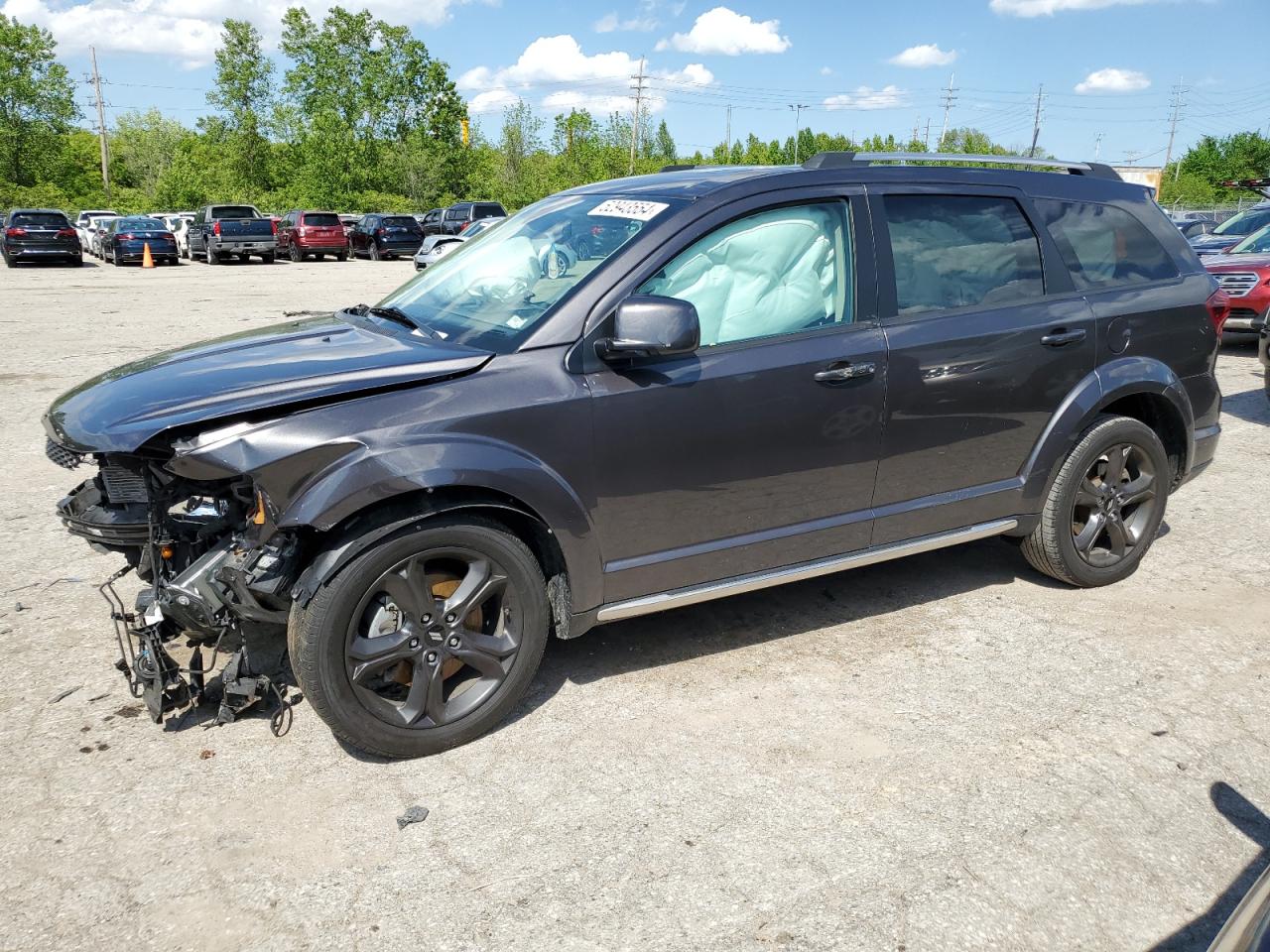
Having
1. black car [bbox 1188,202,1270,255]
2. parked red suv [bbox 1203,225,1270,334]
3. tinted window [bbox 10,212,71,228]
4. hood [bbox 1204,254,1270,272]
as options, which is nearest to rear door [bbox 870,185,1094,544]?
parked red suv [bbox 1203,225,1270,334]

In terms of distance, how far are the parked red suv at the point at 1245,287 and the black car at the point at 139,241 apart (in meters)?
30.7

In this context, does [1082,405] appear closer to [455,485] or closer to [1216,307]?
[1216,307]

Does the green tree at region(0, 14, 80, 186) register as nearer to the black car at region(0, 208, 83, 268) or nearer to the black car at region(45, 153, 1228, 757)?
the black car at region(0, 208, 83, 268)

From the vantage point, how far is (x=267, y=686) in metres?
3.32

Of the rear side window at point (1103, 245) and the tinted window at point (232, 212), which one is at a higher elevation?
the tinted window at point (232, 212)

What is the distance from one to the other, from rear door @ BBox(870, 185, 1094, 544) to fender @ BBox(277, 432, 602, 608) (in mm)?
1323

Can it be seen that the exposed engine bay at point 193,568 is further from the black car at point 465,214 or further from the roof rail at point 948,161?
the black car at point 465,214

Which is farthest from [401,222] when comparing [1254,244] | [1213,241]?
[1254,244]

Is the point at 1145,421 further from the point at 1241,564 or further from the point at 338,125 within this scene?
the point at 338,125

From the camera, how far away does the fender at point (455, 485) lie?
2924mm

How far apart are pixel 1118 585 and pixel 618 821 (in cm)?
308

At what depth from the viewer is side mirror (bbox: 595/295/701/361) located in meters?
3.19

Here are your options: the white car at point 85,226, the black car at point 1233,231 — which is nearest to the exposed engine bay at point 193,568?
the black car at point 1233,231

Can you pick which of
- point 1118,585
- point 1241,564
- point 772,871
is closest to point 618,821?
point 772,871
